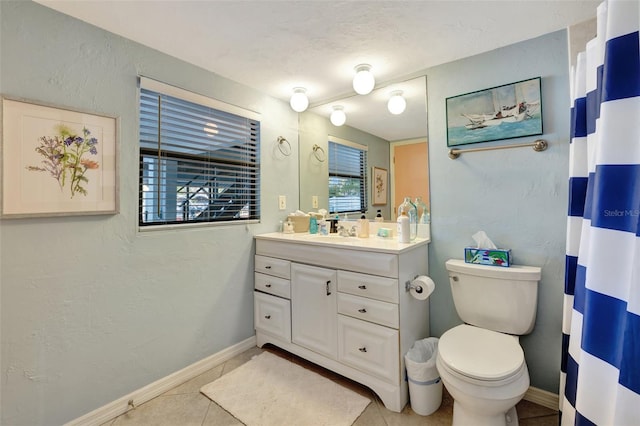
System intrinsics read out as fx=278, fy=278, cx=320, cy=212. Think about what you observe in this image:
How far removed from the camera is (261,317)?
2271mm

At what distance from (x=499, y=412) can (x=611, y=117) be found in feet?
4.08

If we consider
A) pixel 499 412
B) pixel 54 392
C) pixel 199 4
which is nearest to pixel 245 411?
pixel 54 392

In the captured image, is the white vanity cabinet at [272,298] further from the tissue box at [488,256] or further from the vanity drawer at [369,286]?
the tissue box at [488,256]

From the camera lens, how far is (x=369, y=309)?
1682mm

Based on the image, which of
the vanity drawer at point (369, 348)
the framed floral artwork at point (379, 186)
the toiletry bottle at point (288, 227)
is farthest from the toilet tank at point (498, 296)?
the toiletry bottle at point (288, 227)

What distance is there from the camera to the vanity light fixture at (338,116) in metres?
2.48

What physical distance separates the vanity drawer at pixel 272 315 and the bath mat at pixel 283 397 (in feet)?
0.76

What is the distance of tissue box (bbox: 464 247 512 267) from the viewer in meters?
1.64

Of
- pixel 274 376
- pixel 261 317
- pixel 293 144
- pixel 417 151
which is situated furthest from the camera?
pixel 293 144

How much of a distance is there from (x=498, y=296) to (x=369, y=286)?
731 mm

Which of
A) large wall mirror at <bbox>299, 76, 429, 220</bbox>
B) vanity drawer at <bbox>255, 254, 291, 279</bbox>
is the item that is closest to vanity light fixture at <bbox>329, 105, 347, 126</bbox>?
large wall mirror at <bbox>299, 76, 429, 220</bbox>

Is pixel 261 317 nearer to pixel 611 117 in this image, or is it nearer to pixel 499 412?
pixel 499 412

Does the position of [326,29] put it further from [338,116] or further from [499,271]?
[499,271]

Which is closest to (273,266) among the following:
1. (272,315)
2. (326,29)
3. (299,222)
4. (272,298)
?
(272,298)
